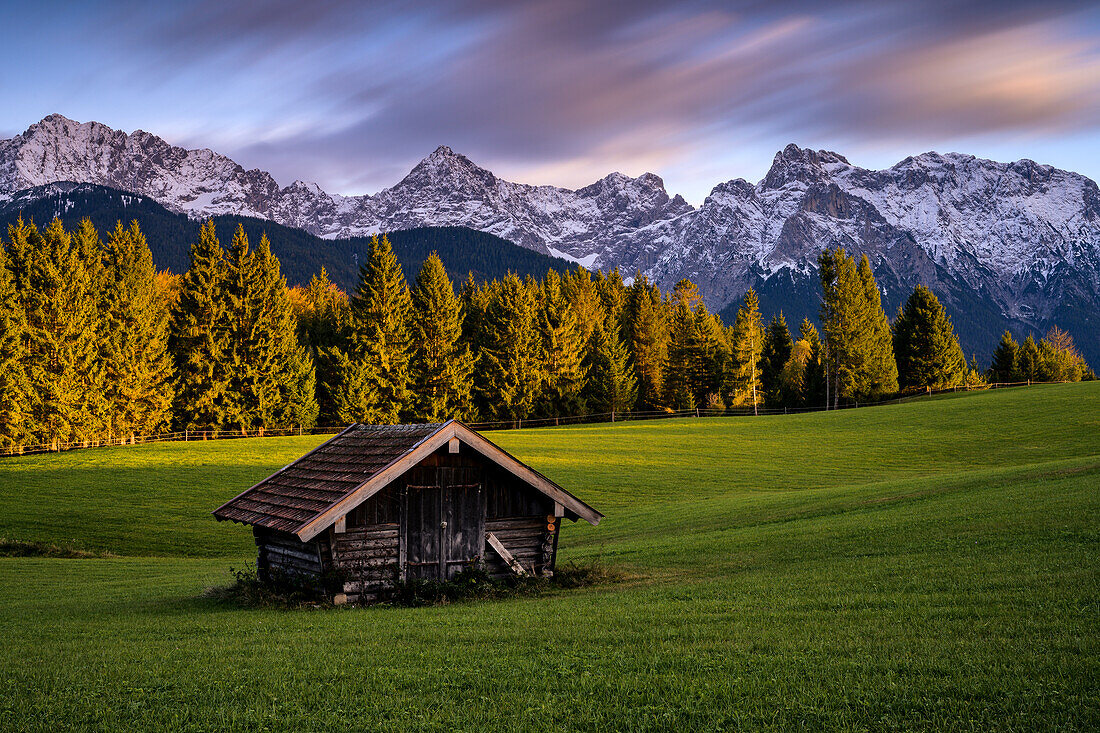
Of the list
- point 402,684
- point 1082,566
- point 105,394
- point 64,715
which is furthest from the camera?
point 105,394

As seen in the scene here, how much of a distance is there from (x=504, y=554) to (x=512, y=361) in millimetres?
60260

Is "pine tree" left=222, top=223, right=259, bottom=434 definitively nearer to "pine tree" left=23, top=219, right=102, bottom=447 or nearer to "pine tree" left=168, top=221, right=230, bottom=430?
"pine tree" left=168, top=221, right=230, bottom=430

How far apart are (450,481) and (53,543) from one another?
830 inches

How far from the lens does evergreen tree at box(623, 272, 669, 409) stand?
297 ft

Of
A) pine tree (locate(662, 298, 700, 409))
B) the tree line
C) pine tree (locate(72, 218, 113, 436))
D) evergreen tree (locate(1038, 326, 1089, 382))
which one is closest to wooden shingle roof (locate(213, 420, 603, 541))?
the tree line

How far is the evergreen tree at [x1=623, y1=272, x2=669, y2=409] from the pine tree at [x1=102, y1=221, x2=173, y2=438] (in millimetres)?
47963

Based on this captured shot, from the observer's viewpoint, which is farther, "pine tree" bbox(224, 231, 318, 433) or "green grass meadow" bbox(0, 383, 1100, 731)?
"pine tree" bbox(224, 231, 318, 433)

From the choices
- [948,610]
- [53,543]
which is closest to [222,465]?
[53,543]

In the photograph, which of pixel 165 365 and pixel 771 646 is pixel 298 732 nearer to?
pixel 771 646

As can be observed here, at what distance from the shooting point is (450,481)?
61.3ft

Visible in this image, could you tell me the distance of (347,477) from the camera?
17969 millimetres

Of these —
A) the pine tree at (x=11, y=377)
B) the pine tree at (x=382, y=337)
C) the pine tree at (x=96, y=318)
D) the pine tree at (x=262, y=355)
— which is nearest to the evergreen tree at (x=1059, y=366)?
the pine tree at (x=382, y=337)

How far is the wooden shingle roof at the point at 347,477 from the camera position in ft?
55.9

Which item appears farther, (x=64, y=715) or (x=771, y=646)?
(x=771, y=646)
